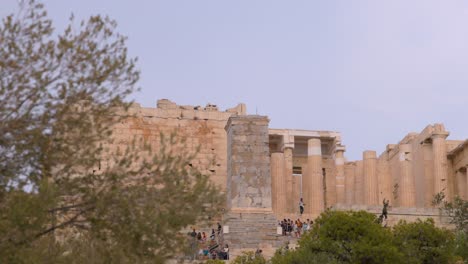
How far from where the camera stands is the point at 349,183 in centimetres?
4284

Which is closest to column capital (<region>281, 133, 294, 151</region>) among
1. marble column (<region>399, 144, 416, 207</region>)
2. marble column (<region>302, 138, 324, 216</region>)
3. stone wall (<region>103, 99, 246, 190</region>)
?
marble column (<region>302, 138, 324, 216</region>)

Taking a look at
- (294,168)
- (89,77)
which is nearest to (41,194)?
(89,77)

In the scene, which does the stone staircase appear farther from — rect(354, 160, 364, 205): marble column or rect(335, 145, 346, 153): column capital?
rect(354, 160, 364, 205): marble column

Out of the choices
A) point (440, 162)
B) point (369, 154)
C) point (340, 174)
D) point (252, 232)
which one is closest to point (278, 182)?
point (340, 174)

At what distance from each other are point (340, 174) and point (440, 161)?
528cm

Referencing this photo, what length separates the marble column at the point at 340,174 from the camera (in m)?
41.8

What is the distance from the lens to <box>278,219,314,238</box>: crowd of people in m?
30.9

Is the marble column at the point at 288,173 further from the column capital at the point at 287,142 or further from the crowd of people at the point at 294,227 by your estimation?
the crowd of people at the point at 294,227

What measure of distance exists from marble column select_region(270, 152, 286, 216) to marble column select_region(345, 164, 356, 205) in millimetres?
3669

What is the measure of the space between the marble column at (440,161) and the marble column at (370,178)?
318 cm

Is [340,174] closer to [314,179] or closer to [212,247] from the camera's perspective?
[314,179]

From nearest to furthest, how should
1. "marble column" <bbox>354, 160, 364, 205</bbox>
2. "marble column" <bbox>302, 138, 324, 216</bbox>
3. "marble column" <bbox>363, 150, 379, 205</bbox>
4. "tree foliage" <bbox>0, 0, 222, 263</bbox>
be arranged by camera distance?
"tree foliage" <bbox>0, 0, 222, 263</bbox>
"marble column" <bbox>302, 138, 324, 216</bbox>
"marble column" <bbox>363, 150, 379, 205</bbox>
"marble column" <bbox>354, 160, 364, 205</bbox>

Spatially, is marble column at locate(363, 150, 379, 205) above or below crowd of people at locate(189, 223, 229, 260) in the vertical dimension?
above

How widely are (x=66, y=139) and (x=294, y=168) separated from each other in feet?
110
